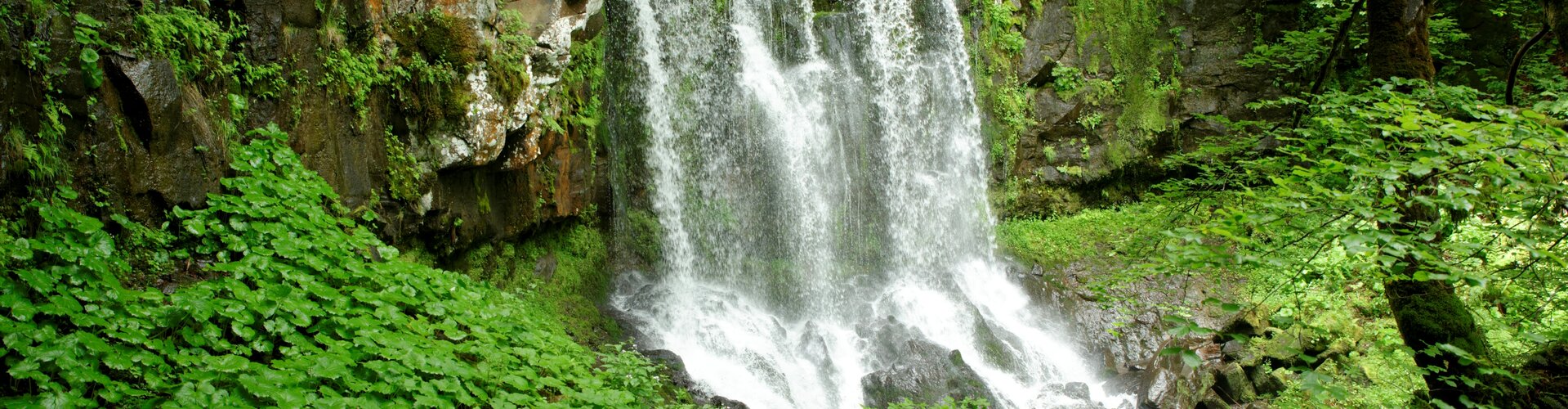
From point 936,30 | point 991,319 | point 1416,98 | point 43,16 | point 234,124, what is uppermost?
point 936,30

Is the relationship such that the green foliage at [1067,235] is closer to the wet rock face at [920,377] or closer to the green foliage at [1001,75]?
the green foliage at [1001,75]

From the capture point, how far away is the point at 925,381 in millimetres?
7930

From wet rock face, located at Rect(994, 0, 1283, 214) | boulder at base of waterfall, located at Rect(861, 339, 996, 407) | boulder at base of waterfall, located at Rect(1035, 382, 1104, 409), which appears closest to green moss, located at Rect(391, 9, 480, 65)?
boulder at base of waterfall, located at Rect(861, 339, 996, 407)

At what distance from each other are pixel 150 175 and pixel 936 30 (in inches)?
404

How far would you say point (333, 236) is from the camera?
455 cm

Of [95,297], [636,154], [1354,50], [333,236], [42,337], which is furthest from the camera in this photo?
[1354,50]

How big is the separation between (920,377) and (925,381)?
2.5 inches

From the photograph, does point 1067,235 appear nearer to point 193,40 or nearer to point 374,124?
point 374,124

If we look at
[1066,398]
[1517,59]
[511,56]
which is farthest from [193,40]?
[1066,398]

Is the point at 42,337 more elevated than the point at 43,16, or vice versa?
the point at 43,16

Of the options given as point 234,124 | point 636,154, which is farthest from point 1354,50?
point 234,124

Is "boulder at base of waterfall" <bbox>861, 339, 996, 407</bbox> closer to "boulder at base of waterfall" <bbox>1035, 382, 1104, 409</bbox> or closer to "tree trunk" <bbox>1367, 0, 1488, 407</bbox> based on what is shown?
"boulder at base of waterfall" <bbox>1035, 382, 1104, 409</bbox>

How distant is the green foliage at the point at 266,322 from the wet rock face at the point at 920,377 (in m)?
3.24

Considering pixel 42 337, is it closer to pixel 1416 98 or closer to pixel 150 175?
pixel 150 175
